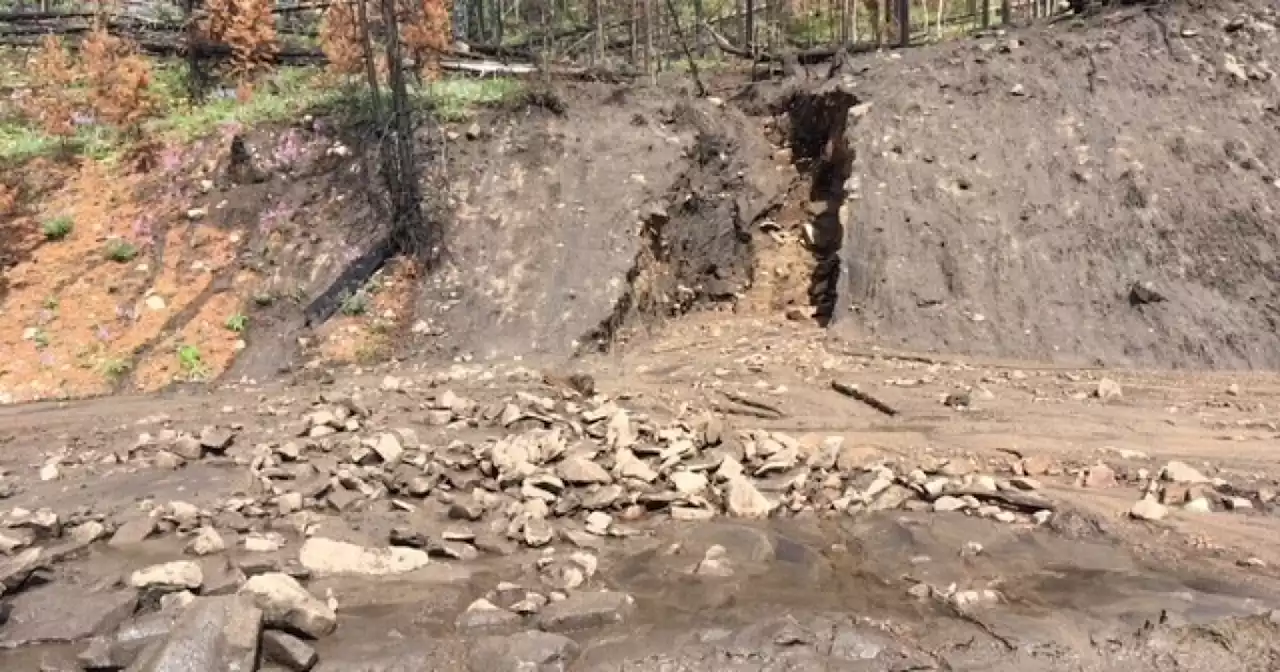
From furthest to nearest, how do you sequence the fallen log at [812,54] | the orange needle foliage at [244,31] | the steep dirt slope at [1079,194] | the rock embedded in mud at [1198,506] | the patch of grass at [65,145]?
1. the orange needle foliage at [244,31]
2. the fallen log at [812,54]
3. the patch of grass at [65,145]
4. the steep dirt slope at [1079,194]
5. the rock embedded in mud at [1198,506]

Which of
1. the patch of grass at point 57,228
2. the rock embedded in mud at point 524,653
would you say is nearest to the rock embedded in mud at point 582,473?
the rock embedded in mud at point 524,653

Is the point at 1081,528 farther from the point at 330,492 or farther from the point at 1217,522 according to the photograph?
the point at 330,492

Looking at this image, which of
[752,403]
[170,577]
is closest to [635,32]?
[752,403]

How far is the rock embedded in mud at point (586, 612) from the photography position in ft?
16.0

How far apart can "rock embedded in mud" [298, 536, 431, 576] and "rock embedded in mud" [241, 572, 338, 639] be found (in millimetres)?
606

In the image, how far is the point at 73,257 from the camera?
1323cm

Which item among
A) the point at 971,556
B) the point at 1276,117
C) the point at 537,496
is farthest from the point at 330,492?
the point at 1276,117

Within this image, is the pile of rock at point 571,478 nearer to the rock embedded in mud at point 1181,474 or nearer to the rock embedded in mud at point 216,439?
the rock embedded in mud at point 216,439

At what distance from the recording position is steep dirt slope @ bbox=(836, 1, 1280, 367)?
1045 cm

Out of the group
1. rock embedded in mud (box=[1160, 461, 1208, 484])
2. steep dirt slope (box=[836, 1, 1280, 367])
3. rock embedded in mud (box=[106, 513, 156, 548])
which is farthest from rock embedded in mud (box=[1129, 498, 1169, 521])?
rock embedded in mud (box=[106, 513, 156, 548])

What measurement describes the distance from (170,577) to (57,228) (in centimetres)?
1017

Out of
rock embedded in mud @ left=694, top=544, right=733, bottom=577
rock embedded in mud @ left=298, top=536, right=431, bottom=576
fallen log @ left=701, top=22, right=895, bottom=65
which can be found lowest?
rock embedded in mud @ left=694, top=544, right=733, bottom=577

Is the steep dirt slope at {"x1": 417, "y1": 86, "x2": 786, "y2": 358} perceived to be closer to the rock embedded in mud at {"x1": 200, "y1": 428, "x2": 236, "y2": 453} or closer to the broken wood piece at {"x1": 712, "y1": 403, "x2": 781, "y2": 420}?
the broken wood piece at {"x1": 712, "y1": 403, "x2": 781, "y2": 420}

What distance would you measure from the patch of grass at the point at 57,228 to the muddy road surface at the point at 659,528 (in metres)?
4.78
